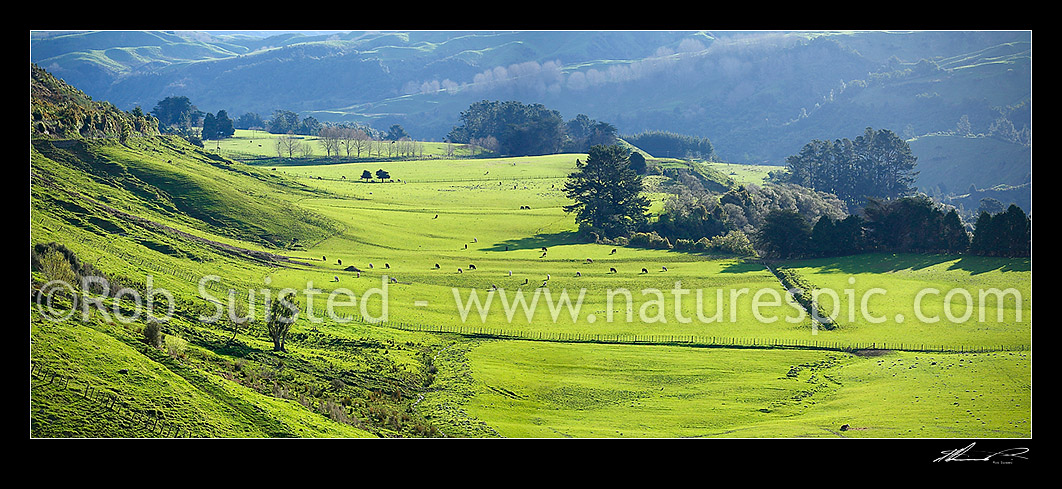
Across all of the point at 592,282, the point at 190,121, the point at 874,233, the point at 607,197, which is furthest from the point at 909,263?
the point at 190,121

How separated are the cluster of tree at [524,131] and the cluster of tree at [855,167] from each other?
29798mm

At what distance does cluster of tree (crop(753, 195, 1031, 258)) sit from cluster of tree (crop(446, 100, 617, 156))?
215ft

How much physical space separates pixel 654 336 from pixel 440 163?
75.6 metres

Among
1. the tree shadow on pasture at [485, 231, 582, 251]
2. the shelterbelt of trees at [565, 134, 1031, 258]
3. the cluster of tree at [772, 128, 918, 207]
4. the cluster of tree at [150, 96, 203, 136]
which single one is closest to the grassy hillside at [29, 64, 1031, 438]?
the tree shadow on pasture at [485, 231, 582, 251]

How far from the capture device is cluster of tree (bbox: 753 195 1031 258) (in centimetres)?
6175

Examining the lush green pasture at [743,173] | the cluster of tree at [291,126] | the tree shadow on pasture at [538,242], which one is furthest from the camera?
the cluster of tree at [291,126]

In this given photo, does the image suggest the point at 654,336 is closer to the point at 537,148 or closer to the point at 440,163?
the point at 440,163

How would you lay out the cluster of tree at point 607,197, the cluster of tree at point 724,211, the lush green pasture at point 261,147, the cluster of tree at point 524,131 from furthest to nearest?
1. the cluster of tree at point 524,131
2. the lush green pasture at point 261,147
3. the cluster of tree at point 724,211
4. the cluster of tree at point 607,197

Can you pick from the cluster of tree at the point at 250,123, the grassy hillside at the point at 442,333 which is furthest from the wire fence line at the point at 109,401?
the cluster of tree at the point at 250,123

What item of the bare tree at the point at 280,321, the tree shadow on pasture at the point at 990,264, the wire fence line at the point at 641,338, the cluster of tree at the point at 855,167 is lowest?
the wire fence line at the point at 641,338

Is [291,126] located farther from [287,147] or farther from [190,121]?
[287,147]

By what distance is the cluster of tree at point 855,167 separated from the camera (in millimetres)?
130375

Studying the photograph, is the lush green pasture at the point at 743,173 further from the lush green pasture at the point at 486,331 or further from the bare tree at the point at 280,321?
the bare tree at the point at 280,321

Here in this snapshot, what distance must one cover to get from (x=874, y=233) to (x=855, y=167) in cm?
7323
